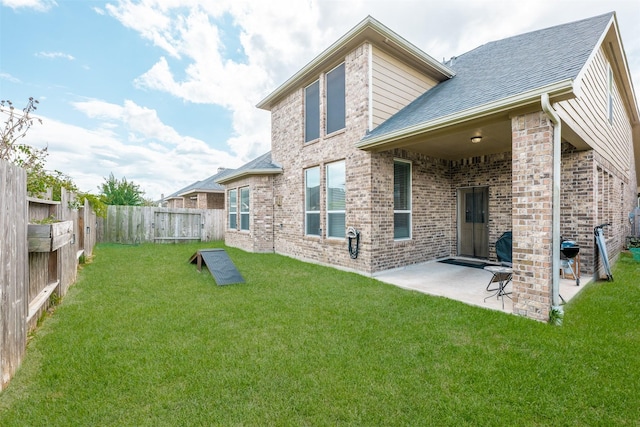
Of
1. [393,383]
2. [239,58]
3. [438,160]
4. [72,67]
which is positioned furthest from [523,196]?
[239,58]

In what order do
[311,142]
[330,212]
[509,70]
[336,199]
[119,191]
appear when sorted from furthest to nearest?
1. [119,191]
2. [311,142]
3. [330,212]
4. [336,199]
5. [509,70]

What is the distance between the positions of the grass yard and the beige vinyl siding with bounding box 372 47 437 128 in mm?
4340

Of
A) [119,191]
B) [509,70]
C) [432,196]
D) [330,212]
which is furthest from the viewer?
[119,191]

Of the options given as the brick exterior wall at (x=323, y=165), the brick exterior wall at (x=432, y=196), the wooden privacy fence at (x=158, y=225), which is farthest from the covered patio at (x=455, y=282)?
the wooden privacy fence at (x=158, y=225)

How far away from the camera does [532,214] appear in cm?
381

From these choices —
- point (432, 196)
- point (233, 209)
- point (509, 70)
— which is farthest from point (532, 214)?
point (233, 209)

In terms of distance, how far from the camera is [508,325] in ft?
11.9

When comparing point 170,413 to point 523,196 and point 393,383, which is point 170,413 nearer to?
point 393,383

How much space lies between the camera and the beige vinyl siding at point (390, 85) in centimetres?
658

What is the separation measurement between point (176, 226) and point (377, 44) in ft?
39.2

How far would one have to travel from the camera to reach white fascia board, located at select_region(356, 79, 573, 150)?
3467 mm

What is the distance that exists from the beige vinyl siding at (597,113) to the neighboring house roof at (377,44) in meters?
3.12

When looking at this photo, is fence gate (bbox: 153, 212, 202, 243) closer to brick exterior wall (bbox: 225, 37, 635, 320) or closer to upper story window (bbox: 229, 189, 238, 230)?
upper story window (bbox: 229, 189, 238, 230)

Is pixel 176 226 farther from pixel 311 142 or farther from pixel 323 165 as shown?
pixel 323 165
